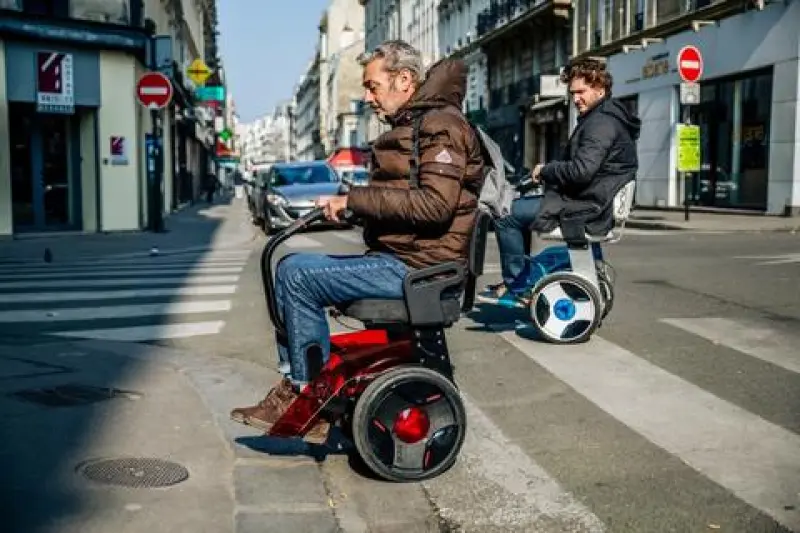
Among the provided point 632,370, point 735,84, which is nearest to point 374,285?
point 632,370

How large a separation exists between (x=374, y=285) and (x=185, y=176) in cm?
3703

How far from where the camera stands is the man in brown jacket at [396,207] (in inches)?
140

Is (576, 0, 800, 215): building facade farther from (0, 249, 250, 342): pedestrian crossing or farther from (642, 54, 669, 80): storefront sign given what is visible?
(0, 249, 250, 342): pedestrian crossing

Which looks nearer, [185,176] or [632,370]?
[632,370]

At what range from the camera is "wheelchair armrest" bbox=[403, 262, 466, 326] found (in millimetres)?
3627

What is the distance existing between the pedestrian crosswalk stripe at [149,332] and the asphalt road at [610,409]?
39 mm

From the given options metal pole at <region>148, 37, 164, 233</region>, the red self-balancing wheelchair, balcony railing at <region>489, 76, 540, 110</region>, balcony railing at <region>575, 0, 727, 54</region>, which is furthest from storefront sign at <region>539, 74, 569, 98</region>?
the red self-balancing wheelchair

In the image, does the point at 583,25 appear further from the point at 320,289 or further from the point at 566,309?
the point at 320,289

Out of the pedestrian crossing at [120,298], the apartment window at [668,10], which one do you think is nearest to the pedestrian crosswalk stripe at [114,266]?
the pedestrian crossing at [120,298]

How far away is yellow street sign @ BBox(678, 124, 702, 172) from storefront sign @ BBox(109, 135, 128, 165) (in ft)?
40.3

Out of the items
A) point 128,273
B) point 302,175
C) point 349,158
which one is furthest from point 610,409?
point 349,158

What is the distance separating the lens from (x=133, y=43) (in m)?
19.9

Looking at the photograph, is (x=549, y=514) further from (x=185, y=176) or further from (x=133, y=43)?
(x=185, y=176)

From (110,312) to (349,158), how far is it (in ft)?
136
